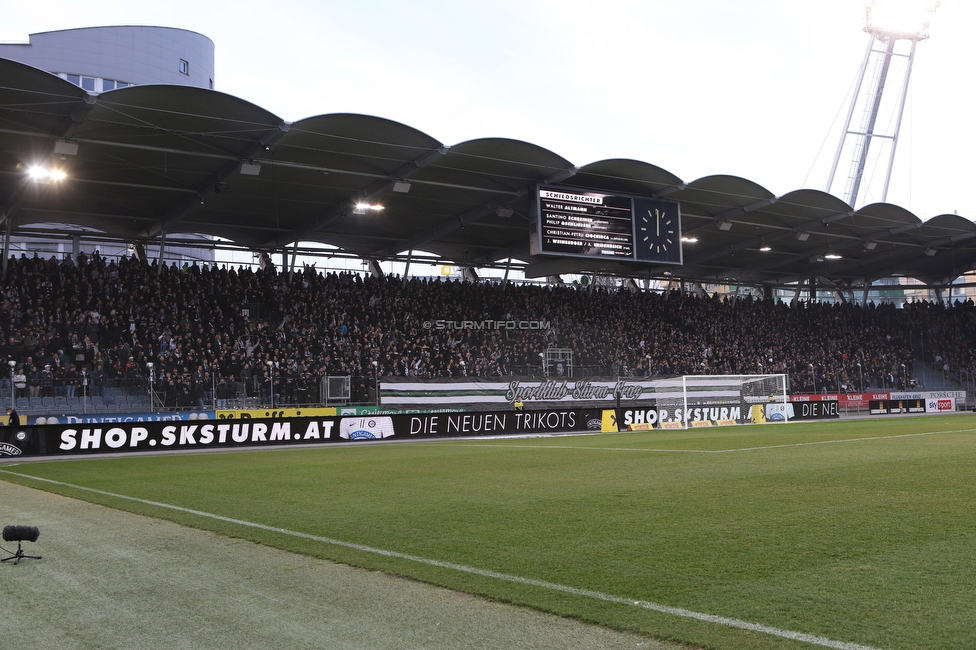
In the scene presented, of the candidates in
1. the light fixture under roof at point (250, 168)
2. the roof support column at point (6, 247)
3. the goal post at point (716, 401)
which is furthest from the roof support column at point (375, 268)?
the roof support column at point (6, 247)

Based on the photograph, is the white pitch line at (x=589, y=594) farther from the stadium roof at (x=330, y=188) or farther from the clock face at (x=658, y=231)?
the clock face at (x=658, y=231)

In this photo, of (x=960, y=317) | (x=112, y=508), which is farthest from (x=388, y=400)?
(x=960, y=317)

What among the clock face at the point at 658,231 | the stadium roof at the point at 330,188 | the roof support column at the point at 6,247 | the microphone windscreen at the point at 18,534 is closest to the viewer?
the microphone windscreen at the point at 18,534

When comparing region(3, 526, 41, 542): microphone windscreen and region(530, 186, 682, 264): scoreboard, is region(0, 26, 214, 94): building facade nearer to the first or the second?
region(530, 186, 682, 264): scoreboard

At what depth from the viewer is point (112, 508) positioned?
1130 centimetres

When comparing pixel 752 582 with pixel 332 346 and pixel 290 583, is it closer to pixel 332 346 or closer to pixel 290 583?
pixel 290 583

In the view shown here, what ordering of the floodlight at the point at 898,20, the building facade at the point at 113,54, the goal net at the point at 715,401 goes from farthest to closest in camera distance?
the floodlight at the point at 898,20, the building facade at the point at 113,54, the goal net at the point at 715,401

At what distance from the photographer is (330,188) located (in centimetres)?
3625

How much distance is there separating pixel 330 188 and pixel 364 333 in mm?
6649

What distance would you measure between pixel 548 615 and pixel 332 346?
3167 centimetres

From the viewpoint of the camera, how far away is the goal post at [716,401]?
34938 mm

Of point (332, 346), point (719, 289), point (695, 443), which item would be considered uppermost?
point (719, 289)

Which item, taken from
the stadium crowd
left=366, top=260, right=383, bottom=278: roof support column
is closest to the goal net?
the stadium crowd

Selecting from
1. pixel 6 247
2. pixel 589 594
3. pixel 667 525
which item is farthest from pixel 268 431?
pixel 589 594
